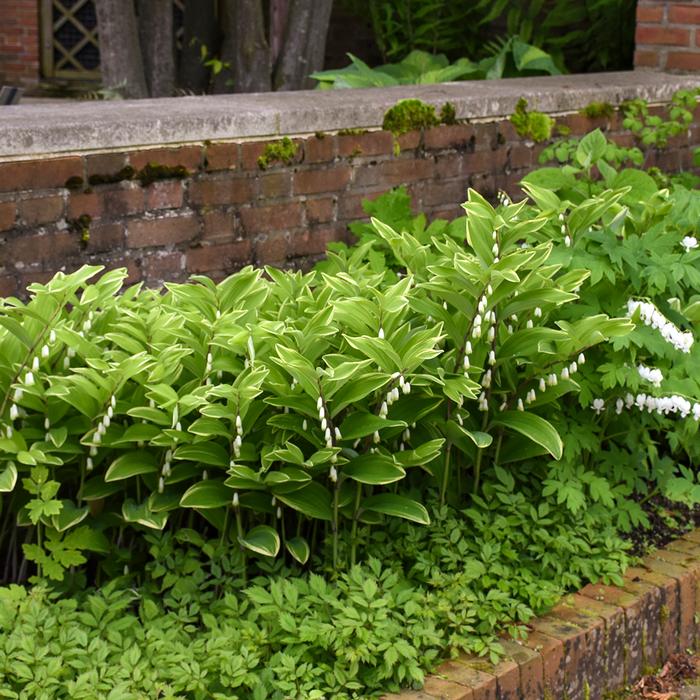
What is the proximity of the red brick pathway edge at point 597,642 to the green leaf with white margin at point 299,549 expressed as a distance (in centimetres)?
43

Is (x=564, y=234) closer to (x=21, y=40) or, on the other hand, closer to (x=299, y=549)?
(x=299, y=549)

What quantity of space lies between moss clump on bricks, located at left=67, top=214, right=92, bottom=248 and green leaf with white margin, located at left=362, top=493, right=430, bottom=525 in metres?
1.46

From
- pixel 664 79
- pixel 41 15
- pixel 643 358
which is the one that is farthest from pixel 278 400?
pixel 41 15

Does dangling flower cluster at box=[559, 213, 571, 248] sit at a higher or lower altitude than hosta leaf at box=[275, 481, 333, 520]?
higher

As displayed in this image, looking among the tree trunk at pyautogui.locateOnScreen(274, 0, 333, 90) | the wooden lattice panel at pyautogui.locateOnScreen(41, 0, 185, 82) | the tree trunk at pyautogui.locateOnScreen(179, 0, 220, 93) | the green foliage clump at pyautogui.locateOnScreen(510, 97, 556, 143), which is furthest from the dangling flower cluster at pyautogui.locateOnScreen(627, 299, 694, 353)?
the wooden lattice panel at pyautogui.locateOnScreen(41, 0, 185, 82)

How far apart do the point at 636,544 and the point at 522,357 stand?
0.67m

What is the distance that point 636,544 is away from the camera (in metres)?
3.57

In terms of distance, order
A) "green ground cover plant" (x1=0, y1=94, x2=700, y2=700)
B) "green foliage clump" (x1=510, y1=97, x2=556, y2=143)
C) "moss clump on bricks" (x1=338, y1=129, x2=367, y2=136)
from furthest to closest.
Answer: "green foliage clump" (x1=510, y1=97, x2=556, y2=143)
"moss clump on bricks" (x1=338, y1=129, x2=367, y2=136)
"green ground cover plant" (x1=0, y1=94, x2=700, y2=700)

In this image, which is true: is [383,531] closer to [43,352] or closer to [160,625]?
[160,625]

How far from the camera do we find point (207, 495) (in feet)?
9.78

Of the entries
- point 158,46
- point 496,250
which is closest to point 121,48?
point 158,46

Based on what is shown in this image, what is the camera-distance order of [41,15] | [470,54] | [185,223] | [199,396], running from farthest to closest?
1. [41,15]
2. [470,54]
3. [185,223]
4. [199,396]

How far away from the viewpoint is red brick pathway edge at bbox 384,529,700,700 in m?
2.82

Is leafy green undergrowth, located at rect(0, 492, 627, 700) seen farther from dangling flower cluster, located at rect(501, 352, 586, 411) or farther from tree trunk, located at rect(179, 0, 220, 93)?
tree trunk, located at rect(179, 0, 220, 93)
